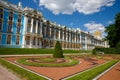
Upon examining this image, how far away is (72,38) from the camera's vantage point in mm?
78625

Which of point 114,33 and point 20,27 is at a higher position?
point 20,27

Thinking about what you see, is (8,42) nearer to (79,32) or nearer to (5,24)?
(5,24)

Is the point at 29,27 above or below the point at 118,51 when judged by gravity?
above

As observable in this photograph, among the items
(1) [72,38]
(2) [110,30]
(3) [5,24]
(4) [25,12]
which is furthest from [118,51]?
(3) [5,24]

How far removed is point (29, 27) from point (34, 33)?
2.86 metres

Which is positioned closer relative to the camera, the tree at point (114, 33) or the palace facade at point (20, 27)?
the palace facade at point (20, 27)

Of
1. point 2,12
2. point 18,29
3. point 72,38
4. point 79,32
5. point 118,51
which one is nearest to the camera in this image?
point 2,12

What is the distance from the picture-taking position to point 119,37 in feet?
196

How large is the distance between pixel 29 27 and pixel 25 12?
5514 mm

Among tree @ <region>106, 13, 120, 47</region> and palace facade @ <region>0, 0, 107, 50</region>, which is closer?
palace facade @ <region>0, 0, 107, 50</region>

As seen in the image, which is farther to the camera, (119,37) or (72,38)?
(72,38)

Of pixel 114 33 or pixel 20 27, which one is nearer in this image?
pixel 20 27

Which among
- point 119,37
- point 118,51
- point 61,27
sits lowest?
point 118,51

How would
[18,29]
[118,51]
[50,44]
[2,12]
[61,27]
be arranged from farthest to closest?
[61,27]
[50,44]
[118,51]
[18,29]
[2,12]
